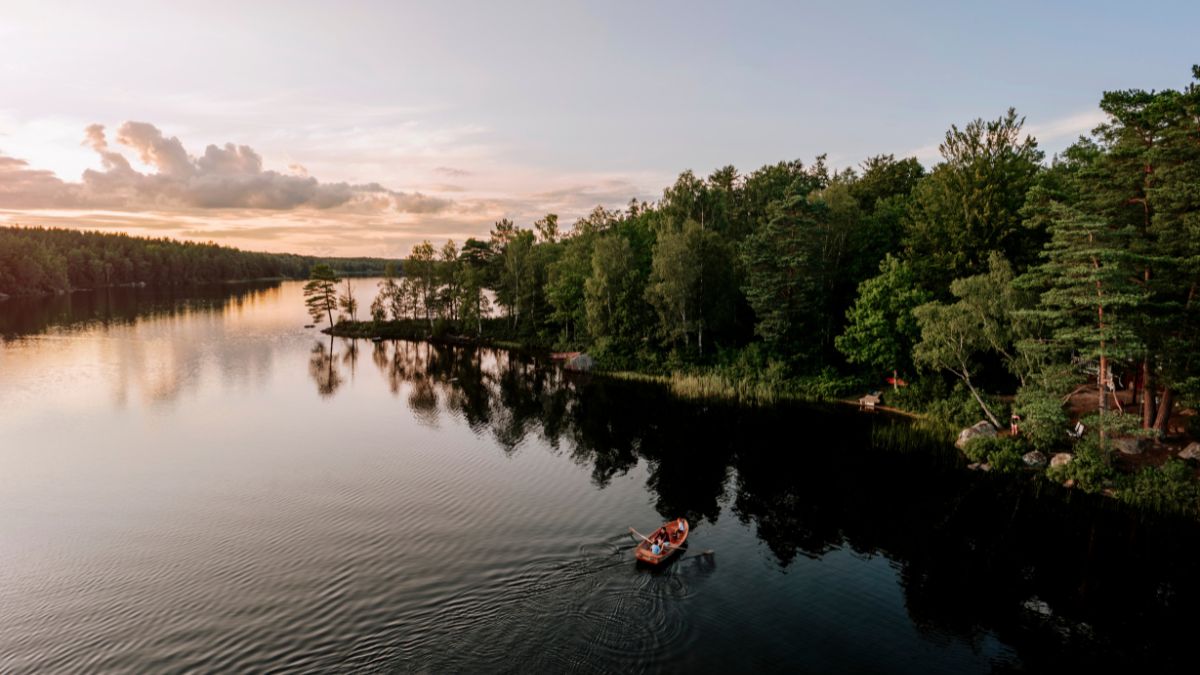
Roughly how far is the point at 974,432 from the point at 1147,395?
384 inches

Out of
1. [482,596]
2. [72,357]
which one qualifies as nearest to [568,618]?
[482,596]

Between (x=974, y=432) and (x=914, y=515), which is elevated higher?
(x=974, y=432)

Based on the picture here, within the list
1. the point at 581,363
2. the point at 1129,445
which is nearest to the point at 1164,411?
the point at 1129,445

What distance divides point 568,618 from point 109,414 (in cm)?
4994

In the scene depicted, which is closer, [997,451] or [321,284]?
[997,451]

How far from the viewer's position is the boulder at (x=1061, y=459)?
36062 mm

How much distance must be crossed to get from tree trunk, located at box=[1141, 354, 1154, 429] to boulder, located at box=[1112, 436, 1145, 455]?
1.32m

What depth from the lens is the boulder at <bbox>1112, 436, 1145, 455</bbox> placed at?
1401 inches

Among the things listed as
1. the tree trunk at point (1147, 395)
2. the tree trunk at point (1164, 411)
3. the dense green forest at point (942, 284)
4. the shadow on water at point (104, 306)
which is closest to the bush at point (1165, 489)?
the dense green forest at point (942, 284)

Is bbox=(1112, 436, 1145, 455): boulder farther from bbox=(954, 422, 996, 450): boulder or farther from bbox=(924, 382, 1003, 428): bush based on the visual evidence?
bbox=(924, 382, 1003, 428): bush

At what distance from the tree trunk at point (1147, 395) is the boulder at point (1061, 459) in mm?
5251

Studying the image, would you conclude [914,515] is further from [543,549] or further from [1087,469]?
[543,549]

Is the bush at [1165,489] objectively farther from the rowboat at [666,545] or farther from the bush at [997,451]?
the rowboat at [666,545]

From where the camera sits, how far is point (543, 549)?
2791cm
